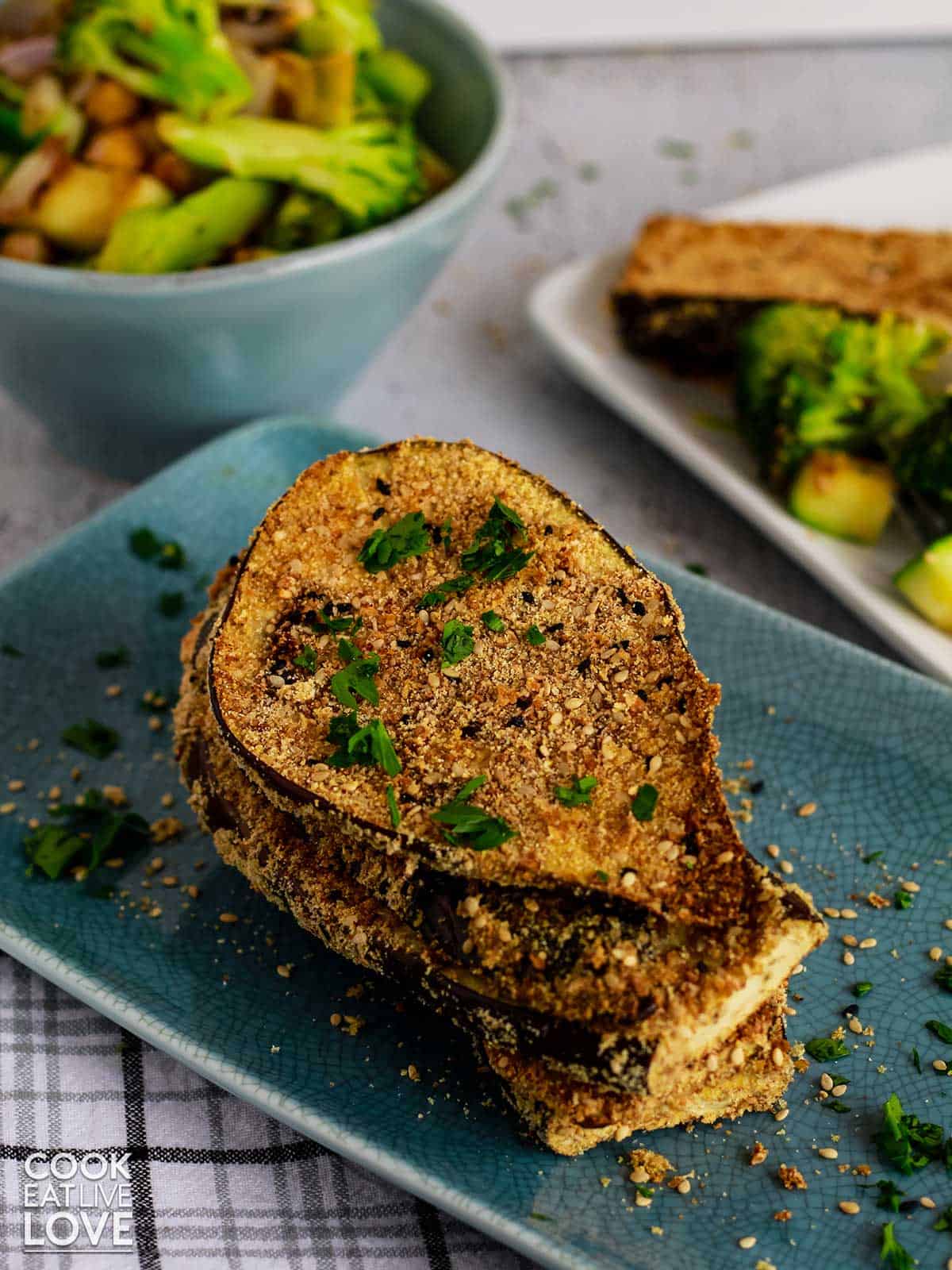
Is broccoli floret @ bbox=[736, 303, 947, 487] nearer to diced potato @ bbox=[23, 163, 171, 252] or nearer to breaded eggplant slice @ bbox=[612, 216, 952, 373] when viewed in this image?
breaded eggplant slice @ bbox=[612, 216, 952, 373]

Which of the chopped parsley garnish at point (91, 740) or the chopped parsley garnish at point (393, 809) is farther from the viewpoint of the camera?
the chopped parsley garnish at point (91, 740)

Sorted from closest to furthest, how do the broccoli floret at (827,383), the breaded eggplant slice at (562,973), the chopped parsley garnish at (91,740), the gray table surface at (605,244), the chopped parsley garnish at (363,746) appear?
1. the breaded eggplant slice at (562,973)
2. the chopped parsley garnish at (363,746)
3. the chopped parsley garnish at (91,740)
4. the broccoli floret at (827,383)
5. the gray table surface at (605,244)

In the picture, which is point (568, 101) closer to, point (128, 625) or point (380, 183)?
point (380, 183)

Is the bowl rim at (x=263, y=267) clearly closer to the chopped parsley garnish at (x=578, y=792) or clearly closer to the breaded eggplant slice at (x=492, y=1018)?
the breaded eggplant slice at (x=492, y=1018)

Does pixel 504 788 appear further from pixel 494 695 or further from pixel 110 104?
pixel 110 104

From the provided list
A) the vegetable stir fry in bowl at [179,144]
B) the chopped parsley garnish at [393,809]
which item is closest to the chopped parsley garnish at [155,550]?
the vegetable stir fry in bowl at [179,144]

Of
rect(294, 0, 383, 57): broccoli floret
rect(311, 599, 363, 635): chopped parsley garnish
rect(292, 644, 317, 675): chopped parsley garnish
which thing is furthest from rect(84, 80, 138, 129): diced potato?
rect(292, 644, 317, 675): chopped parsley garnish

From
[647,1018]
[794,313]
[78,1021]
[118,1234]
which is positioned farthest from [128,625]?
[794,313]
